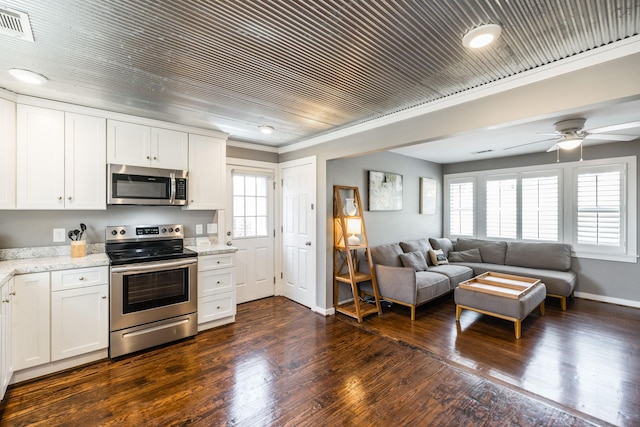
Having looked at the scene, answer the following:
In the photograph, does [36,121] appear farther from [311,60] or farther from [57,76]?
[311,60]

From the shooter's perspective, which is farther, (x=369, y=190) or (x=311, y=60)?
(x=369, y=190)

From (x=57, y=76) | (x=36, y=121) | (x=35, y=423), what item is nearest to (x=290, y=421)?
(x=35, y=423)

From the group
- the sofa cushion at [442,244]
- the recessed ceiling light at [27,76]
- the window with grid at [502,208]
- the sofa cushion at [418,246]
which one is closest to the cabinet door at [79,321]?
the recessed ceiling light at [27,76]

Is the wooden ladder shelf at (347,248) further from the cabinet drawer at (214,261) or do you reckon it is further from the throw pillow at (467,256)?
the throw pillow at (467,256)

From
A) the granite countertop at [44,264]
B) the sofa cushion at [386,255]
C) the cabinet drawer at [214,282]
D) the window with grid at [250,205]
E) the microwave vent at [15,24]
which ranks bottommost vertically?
the cabinet drawer at [214,282]

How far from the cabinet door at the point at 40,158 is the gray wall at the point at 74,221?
300 millimetres

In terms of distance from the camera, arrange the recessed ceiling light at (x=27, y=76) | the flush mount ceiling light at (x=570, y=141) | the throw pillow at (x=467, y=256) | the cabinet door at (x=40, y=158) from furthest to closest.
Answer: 1. the throw pillow at (x=467, y=256)
2. the flush mount ceiling light at (x=570, y=141)
3. the cabinet door at (x=40, y=158)
4. the recessed ceiling light at (x=27, y=76)

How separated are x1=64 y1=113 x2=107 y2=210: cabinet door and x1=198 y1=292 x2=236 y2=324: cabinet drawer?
147 centimetres

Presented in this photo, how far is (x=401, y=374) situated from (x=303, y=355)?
92 cm

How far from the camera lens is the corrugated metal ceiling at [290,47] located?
1.52 meters

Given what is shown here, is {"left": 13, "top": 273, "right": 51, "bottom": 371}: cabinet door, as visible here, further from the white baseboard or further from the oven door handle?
the white baseboard

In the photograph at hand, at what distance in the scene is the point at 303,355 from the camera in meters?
2.84

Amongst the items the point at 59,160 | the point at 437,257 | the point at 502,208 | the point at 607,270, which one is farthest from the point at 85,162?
the point at 607,270

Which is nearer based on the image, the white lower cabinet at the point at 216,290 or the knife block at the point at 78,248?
the knife block at the point at 78,248
